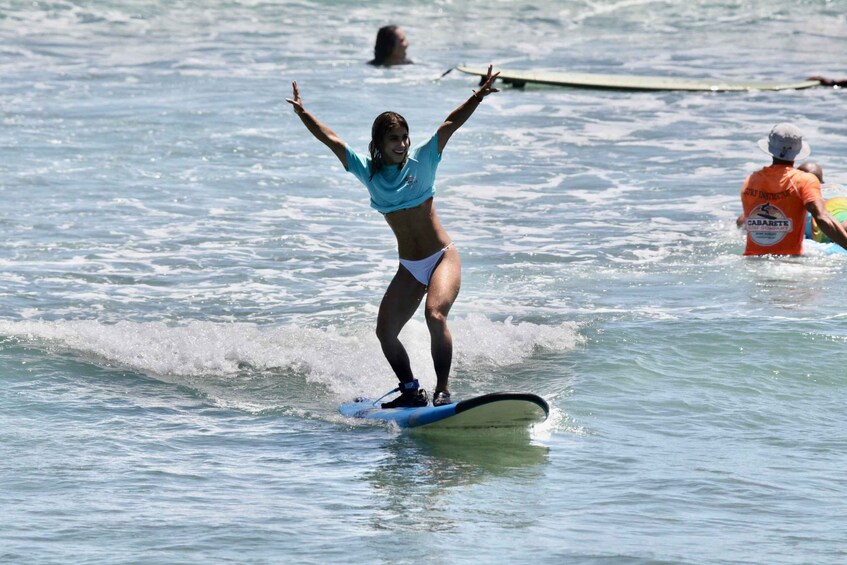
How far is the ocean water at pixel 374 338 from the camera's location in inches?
225

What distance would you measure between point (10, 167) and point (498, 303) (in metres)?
7.99

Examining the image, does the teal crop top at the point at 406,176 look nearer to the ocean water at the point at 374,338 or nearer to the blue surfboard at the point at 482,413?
the blue surfboard at the point at 482,413

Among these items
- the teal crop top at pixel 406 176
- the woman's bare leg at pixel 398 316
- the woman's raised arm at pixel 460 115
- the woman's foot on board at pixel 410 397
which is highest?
the woman's raised arm at pixel 460 115

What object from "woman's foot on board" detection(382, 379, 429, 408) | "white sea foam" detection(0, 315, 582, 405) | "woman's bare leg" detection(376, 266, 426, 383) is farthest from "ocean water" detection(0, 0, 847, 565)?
"woman's bare leg" detection(376, 266, 426, 383)

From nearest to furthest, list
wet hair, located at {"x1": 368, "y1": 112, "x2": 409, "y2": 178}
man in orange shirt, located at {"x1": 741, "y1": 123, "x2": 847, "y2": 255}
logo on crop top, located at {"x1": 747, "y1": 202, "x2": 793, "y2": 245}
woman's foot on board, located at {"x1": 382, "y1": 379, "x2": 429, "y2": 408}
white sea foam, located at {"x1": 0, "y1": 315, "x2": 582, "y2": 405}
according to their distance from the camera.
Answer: wet hair, located at {"x1": 368, "y1": 112, "x2": 409, "y2": 178} → woman's foot on board, located at {"x1": 382, "y1": 379, "x2": 429, "y2": 408} → white sea foam, located at {"x1": 0, "y1": 315, "x2": 582, "y2": 405} → man in orange shirt, located at {"x1": 741, "y1": 123, "x2": 847, "y2": 255} → logo on crop top, located at {"x1": 747, "y1": 202, "x2": 793, "y2": 245}

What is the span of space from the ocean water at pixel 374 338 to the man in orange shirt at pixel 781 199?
244 millimetres

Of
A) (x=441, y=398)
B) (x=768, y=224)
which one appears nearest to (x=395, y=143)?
(x=441, y=398)

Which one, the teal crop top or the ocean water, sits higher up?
the teal crop top

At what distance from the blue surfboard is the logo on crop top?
4.53 m

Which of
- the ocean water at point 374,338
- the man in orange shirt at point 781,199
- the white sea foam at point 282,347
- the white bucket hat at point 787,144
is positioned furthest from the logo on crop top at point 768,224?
the white sea foam at point 282,347

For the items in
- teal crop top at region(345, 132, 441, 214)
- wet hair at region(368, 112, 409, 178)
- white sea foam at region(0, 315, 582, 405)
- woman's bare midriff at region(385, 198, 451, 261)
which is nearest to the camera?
wet hair at region(368, 112, 409, 178)

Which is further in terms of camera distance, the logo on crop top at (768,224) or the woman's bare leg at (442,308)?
the logo on crop top at (768,224)

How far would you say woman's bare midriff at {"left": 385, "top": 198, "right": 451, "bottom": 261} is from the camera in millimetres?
7172

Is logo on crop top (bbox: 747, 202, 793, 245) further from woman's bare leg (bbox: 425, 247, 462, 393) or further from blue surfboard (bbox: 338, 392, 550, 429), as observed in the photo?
blue surfboard (bbox: 338, 392, 550, 429)
